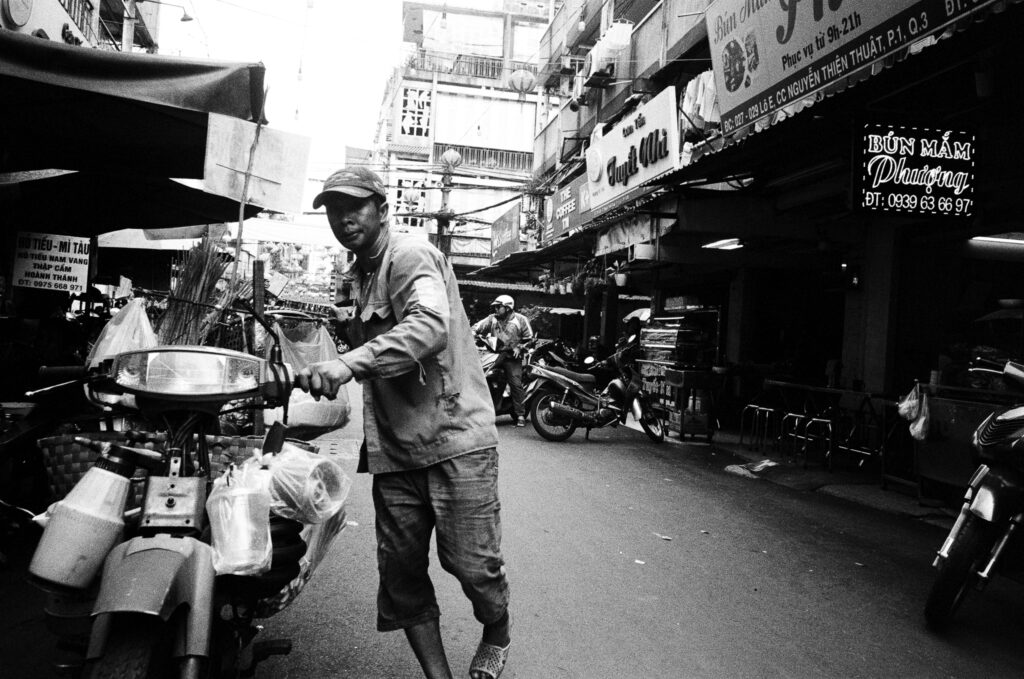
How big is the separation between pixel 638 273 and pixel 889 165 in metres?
11.7

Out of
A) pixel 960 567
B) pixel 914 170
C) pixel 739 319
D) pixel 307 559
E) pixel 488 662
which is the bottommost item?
pixel 488 662

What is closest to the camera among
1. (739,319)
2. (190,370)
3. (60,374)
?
(190,370)

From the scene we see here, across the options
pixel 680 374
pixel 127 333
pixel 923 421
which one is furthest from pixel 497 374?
pixel 127 333

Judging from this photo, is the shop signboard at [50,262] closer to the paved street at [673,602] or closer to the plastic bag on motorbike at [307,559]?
the paved street at [673,602]

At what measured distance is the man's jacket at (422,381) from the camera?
8.93 ft

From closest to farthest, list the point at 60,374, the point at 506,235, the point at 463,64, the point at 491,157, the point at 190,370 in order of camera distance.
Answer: the point at 190,370, the point at 60,374, the point at 506,235, the point at 491,157, the point at 463,64

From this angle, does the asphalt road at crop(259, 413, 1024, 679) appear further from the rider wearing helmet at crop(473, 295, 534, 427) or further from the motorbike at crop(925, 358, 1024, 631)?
the rider wearing helmet at crop(473, 295, 534, 427)

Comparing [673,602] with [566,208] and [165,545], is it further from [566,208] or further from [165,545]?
[566,208]

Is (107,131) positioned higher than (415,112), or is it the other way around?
(415,112)

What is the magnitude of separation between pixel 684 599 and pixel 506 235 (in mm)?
19032

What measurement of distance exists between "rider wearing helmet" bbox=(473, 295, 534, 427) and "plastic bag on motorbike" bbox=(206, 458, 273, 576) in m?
9.78

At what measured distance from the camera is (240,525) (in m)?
2.46

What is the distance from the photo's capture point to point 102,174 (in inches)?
261

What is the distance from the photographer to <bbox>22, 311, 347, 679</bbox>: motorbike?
2.16 m
